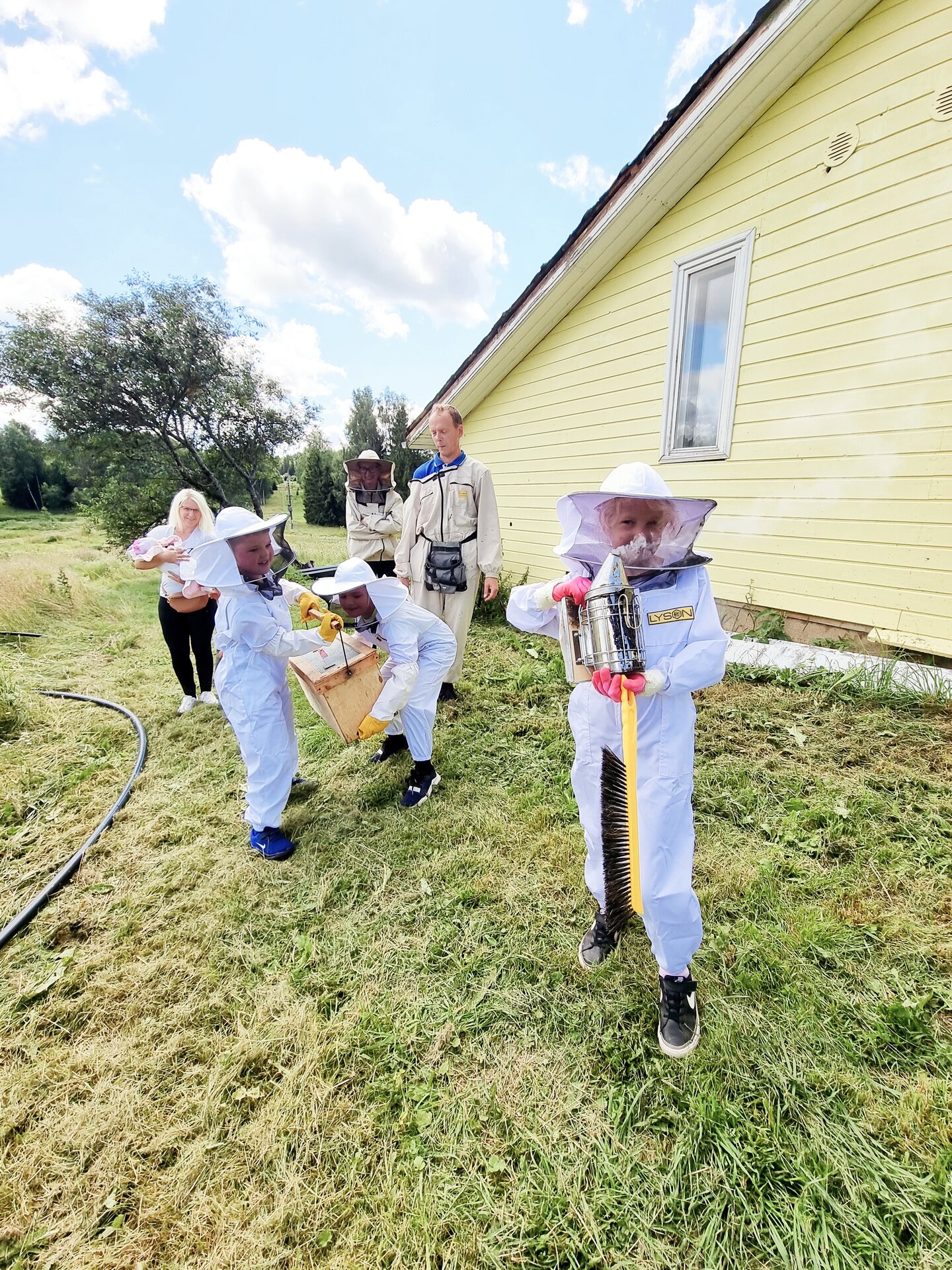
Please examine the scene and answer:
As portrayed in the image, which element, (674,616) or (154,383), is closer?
(674,616)

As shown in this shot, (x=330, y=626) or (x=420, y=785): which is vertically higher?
(x=330, y=626)

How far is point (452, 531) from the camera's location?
411cm

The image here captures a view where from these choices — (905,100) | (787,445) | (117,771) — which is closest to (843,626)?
(787,445)

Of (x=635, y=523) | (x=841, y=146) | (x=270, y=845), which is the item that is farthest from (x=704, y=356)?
(x=270, y=845)

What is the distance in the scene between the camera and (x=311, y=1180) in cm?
149

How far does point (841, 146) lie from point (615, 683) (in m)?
4.97

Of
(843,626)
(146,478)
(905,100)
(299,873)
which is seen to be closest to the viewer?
(299,873)

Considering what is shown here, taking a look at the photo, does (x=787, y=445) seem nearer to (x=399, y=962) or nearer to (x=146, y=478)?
(x=399, y=962)

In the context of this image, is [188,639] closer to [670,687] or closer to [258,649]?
[258,649]

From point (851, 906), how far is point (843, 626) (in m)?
2.70

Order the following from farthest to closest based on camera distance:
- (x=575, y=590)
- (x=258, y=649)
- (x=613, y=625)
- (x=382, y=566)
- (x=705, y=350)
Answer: (x=382, y=566)
(x=705, y=350)
(x=258, y=649)
(x=575, y=590)
(x=613, y=625)

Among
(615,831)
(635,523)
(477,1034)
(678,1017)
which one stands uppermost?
(635,523)

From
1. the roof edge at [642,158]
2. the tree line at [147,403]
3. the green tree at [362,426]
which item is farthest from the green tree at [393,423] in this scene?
the roof edge at [642,158]

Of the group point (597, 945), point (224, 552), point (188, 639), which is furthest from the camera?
point (188, 639)
